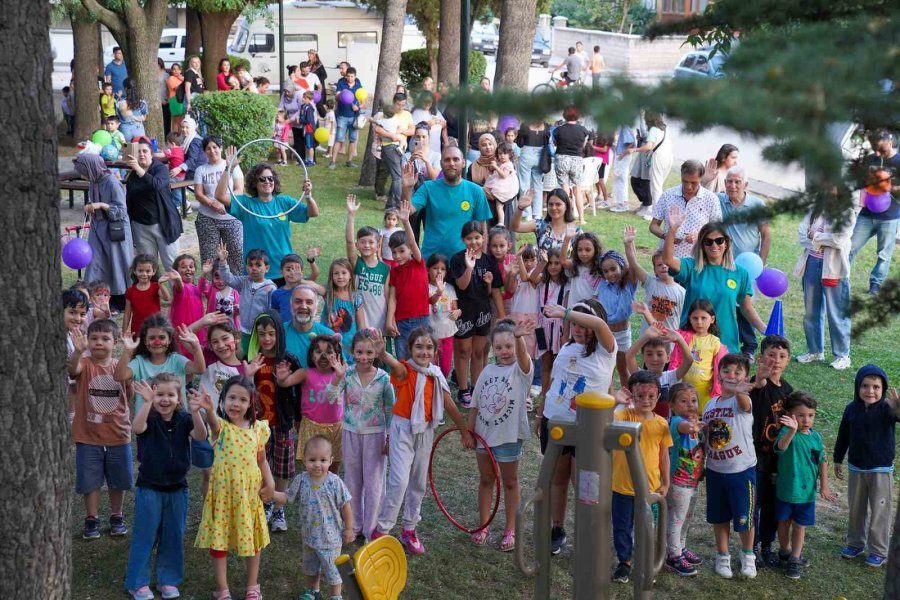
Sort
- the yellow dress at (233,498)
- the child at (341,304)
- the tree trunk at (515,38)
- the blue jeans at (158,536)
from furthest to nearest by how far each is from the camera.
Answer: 1. the tree trunk at (515,38)
2. the child at (341,304)
3. the blue jeans at (158,536)
4. the yellow dress at (233,498)

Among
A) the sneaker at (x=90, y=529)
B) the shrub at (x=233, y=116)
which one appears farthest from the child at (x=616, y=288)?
the shrub at (x=233, y=116)

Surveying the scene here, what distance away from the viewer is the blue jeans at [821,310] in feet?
32.1

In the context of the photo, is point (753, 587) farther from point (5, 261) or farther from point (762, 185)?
point (762, 185)

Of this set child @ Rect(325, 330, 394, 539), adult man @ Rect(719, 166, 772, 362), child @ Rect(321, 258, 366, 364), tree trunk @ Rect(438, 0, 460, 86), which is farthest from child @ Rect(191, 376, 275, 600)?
tree trunk @ Rect(438, 0, 460, 86)

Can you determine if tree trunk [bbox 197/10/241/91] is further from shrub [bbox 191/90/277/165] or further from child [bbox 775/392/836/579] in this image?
child [bbox 775/392/836/579]

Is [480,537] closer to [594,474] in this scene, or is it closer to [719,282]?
[719,282]

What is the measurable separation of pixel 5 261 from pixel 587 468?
2419 mm

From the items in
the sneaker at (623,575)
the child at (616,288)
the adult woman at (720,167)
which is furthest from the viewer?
the adult woman at (720,167)

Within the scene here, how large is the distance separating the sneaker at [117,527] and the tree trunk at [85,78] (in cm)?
1704

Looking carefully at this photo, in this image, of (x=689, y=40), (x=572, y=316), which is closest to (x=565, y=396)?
(x=572, y=316)

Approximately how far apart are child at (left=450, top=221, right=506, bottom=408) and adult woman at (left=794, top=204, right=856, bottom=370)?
2.88m

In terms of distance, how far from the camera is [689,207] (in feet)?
29.5

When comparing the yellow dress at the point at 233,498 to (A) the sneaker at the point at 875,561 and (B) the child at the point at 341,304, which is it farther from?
(A) the sneaker at the point at 875,561

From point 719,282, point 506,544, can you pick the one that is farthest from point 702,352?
point 506,544
